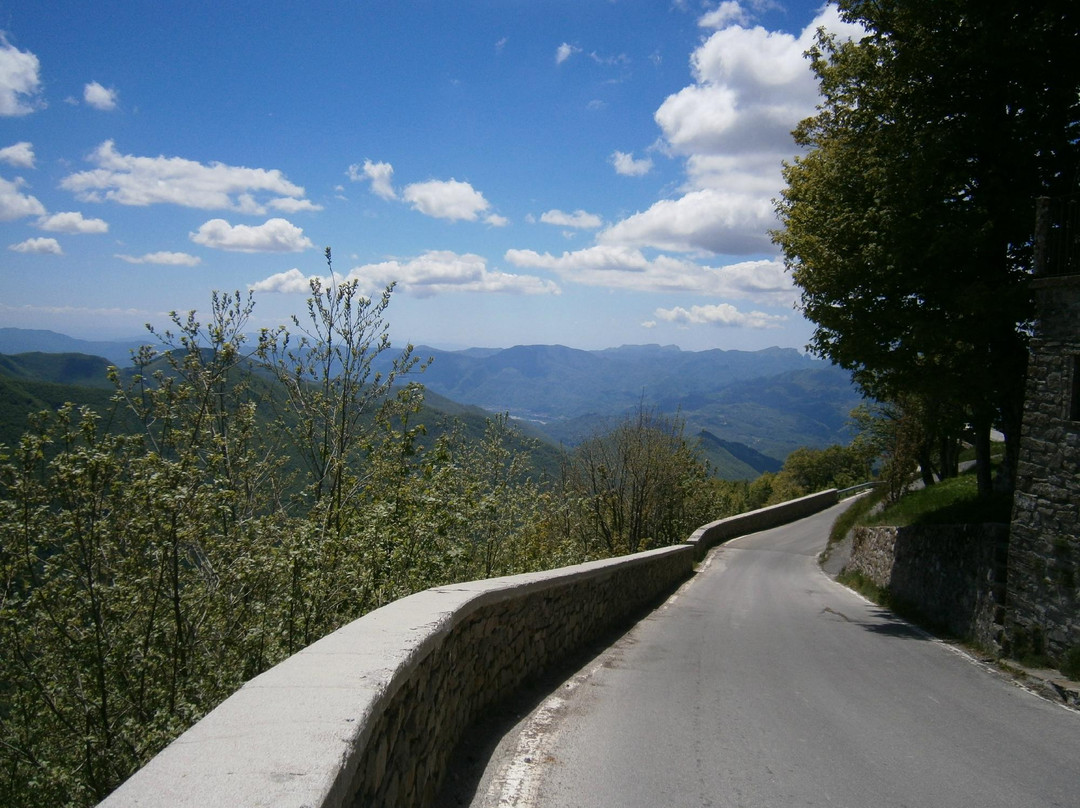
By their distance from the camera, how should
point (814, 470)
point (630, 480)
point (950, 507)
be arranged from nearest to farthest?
point (950, 507) < point (630, 480) < point (814, 470)

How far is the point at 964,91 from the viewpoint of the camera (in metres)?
13.2

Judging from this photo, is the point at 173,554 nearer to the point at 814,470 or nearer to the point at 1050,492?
the point at 1050,492

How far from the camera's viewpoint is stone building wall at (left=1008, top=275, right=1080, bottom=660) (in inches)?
354

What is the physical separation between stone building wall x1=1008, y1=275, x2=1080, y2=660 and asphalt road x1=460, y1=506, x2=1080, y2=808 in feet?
3.15

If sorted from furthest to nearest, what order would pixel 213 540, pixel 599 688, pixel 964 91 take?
pixel 964 91, pixel 599 688, pixel 213 540

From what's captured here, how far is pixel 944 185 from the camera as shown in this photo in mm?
12891

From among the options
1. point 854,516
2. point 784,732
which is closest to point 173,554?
point 784,732

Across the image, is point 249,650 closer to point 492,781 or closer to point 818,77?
point 492,781

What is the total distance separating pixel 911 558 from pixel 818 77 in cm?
1010

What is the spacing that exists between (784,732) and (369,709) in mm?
4757

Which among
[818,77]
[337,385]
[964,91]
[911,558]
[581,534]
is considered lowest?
[581,534]

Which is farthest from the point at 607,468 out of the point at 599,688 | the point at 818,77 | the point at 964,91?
the point at 599,688

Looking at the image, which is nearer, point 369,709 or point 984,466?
point 369,709

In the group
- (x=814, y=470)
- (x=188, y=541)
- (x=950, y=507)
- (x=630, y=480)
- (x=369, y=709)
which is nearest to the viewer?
(x=369, y=709)
